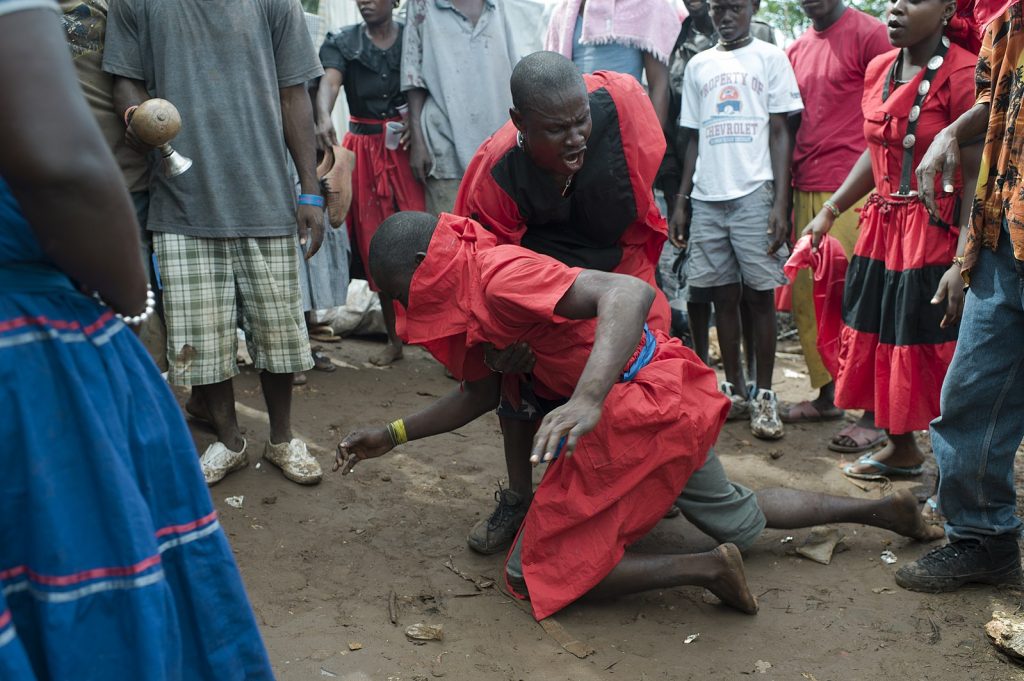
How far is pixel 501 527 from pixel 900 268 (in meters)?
1.86

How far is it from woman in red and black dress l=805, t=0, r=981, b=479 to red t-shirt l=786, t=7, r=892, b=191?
2.87 feet

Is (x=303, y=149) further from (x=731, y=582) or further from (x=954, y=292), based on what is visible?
(x=954, y=292)

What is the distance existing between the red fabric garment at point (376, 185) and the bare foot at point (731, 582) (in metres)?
3.08

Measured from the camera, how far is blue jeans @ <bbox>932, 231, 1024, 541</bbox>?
8.68 feet

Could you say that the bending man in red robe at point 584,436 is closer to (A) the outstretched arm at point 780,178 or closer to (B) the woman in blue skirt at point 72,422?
(B) the woman in blue skirt at point 72,422

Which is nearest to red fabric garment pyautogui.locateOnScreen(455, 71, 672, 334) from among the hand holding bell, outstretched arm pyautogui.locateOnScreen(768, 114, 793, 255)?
the hand holding bell

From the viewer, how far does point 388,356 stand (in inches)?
221

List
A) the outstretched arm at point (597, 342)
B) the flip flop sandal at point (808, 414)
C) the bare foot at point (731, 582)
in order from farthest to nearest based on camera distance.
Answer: the flip flop sandal at point (808, 414) < the bare foot at point (731, 582) < the outstretched arm at point (597, 342)

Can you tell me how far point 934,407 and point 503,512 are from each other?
173 cm

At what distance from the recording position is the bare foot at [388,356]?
18.3 feet

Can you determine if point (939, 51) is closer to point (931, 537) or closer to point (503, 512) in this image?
point (931, 537)

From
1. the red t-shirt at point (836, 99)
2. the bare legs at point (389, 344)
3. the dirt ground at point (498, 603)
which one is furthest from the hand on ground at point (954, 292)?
the bare legs at point (389, 344)

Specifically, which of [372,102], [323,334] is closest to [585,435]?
[372,102]

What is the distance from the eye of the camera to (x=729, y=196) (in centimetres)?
464
